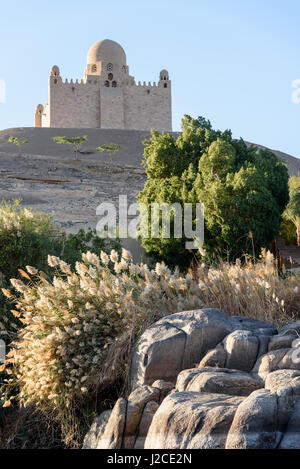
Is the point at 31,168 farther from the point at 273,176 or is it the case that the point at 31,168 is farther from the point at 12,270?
the point at 12,270

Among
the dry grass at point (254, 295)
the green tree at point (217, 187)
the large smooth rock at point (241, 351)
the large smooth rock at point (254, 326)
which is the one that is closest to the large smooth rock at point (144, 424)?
the large smooth rock at point (241, 351)

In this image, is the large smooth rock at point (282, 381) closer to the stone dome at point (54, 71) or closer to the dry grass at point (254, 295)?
the dry grass at point (254, 295)

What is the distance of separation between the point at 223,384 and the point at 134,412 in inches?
35.4

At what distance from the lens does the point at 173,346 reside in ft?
18.9

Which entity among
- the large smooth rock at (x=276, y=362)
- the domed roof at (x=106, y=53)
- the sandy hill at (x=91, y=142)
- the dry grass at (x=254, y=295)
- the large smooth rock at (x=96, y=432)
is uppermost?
the domed roof at (x=106, y=53)

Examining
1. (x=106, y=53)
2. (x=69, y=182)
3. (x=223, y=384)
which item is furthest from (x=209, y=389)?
(x=106, y=53)

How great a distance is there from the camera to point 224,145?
16344mm

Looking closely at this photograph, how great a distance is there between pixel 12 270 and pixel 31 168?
27.7 m

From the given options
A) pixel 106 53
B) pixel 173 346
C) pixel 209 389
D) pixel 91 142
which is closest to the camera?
pixel 209 389

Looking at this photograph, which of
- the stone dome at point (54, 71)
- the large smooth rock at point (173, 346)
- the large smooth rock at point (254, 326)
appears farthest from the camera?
the stone dome at point (54, 71)

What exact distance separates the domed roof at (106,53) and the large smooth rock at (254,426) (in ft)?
248

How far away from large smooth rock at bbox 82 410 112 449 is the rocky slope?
0.01m

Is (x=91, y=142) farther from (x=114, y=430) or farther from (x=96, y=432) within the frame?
(x=114, y=430)

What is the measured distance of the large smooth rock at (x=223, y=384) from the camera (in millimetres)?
4922
